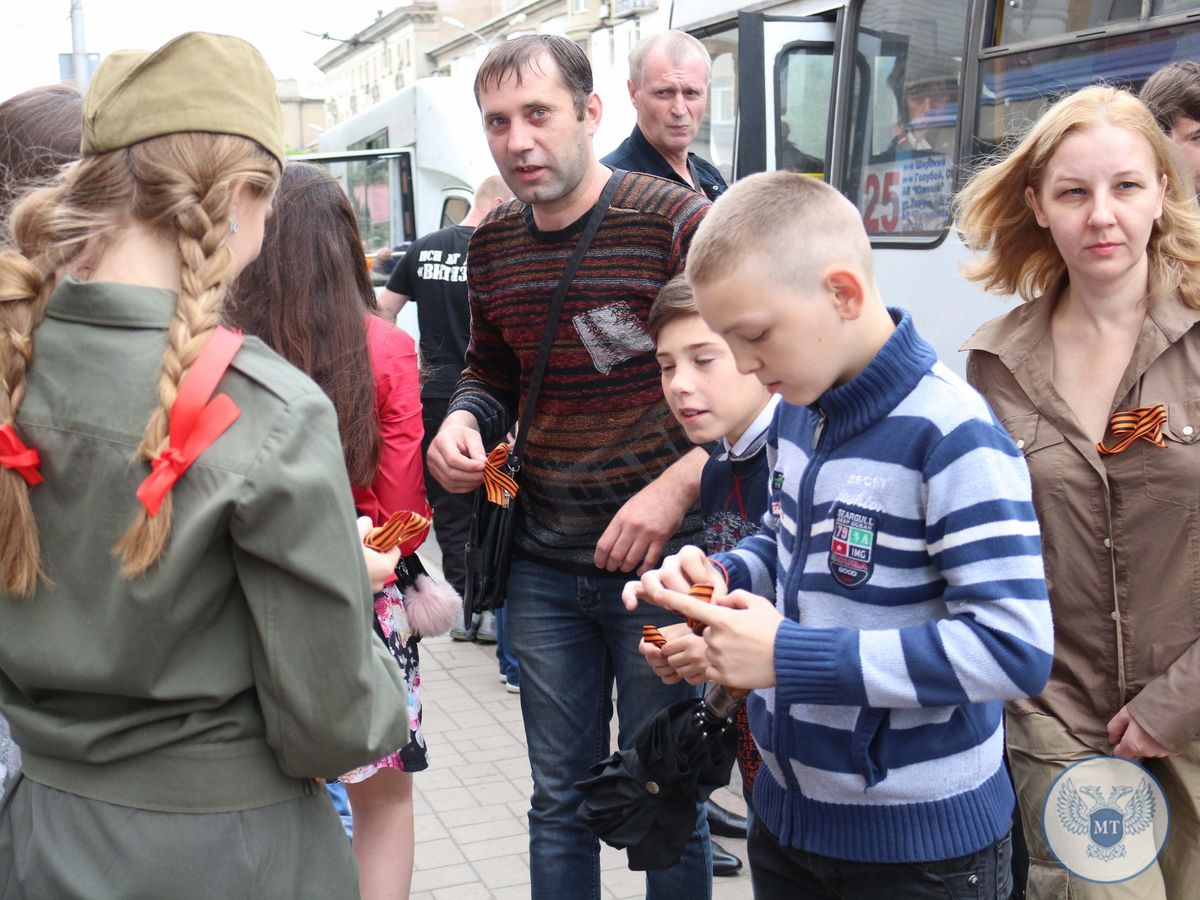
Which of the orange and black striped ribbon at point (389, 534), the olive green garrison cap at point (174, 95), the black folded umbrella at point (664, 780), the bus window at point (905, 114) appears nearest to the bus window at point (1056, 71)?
the bus window at point (905, 114)

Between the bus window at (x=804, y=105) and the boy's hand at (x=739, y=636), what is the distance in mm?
4692

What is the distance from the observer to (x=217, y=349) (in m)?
1.61

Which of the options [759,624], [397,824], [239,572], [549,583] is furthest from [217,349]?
[397,824]

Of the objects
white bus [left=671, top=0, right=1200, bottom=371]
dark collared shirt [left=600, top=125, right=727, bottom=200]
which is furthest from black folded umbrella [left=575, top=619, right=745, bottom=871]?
dark collared shirt [left=600, top=125, right=727, bottom=200]

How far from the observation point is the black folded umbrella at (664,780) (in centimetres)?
230

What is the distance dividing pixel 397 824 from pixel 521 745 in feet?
6.91

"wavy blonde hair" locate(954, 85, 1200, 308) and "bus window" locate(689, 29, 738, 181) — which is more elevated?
"bus window" locate(689, 29, 738, 181)

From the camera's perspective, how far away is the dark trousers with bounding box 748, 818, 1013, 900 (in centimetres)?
195

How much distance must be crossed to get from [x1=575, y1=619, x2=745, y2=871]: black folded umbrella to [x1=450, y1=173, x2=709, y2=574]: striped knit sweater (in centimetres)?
68

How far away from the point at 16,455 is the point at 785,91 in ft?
17.9

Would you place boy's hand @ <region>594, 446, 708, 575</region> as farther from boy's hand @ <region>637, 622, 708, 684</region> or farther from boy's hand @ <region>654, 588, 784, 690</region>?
boy's hand @ <region>654, 588, 784, 690</region>

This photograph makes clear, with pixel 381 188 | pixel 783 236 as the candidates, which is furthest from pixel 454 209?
pixel 783 236

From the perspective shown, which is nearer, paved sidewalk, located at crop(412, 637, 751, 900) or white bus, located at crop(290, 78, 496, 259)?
paved sidewalk, located at crop(412, 637, 751, 900)

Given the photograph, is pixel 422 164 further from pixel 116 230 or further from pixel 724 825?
pixel 116 230
